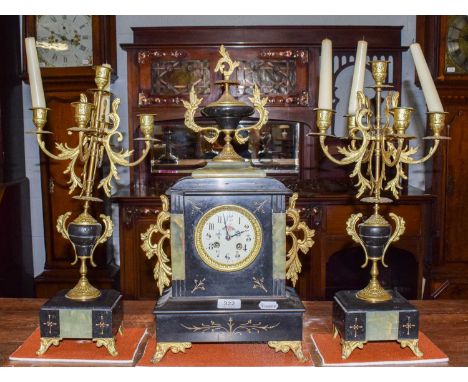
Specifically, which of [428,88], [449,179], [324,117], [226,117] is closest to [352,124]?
[324,117]

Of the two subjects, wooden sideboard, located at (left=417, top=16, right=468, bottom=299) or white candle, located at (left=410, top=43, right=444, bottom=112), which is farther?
wooden sideboard, located at (left=417, top=16, right=468, bottom=299)

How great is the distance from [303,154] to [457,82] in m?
1.23

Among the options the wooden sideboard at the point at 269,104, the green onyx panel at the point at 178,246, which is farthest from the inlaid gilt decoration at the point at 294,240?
the wooden sideboard at the point at 269,104

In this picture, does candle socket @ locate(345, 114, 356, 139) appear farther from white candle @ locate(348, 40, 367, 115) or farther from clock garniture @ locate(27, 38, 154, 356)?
clock garniture @ locate(27, 38, 154, 356)

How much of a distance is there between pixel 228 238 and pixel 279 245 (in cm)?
17

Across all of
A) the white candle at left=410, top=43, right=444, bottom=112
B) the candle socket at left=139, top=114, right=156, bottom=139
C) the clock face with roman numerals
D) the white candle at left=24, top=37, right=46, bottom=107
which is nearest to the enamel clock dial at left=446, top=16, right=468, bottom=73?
the white candle at left=410, top=43, right=444, bottom=112

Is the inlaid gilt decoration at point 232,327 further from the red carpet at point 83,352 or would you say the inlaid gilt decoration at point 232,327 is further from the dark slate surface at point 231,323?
the red carpet at point 83,352

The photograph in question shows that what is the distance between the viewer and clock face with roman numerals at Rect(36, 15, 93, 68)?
384cm

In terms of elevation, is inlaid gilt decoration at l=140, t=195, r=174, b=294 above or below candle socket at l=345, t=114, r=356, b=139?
below

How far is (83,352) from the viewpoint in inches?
65.7

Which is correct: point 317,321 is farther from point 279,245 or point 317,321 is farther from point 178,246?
point 178,246

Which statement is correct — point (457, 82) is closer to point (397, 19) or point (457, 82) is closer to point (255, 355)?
point (397, 19)

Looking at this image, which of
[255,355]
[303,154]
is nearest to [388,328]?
[255,355]

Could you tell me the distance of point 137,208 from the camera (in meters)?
3.79
